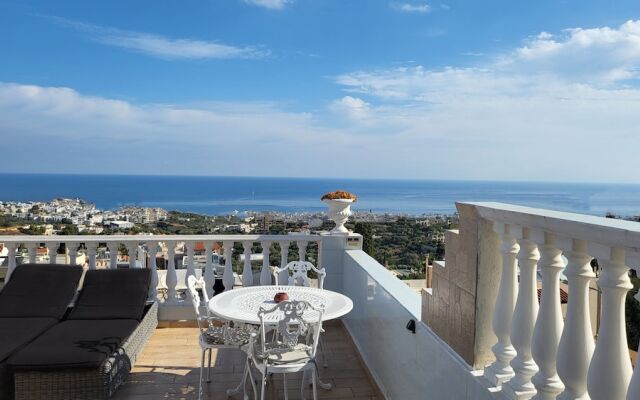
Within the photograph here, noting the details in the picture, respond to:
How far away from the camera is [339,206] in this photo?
560 centimetres

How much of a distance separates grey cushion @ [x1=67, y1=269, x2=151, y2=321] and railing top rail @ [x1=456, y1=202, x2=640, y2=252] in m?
3.83

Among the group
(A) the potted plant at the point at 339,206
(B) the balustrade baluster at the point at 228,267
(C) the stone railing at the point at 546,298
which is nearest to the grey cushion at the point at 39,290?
(B) the balustrade baluster at the point at 228,267

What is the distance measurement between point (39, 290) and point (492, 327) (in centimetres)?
446

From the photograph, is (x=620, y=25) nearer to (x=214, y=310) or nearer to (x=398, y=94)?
(x=214, y=310)

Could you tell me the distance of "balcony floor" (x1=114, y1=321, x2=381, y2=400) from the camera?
153 inches

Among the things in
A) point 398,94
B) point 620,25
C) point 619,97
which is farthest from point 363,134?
point 620,25

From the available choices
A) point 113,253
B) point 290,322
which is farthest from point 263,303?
point 113,253

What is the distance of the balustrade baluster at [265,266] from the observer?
18.4 feet

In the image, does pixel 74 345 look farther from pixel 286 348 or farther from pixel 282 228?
pixel 282 228

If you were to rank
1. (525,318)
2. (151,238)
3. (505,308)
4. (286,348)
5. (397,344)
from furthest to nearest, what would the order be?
(151,238), (286,348), (397,344), (505,308), (525,318)

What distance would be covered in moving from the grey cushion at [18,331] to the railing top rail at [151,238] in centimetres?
110

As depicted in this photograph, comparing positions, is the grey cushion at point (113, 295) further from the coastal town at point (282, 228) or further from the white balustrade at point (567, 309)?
the white balustrade at point (567, 309)

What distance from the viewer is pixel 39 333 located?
4055 mm

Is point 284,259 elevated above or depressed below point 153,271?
above
